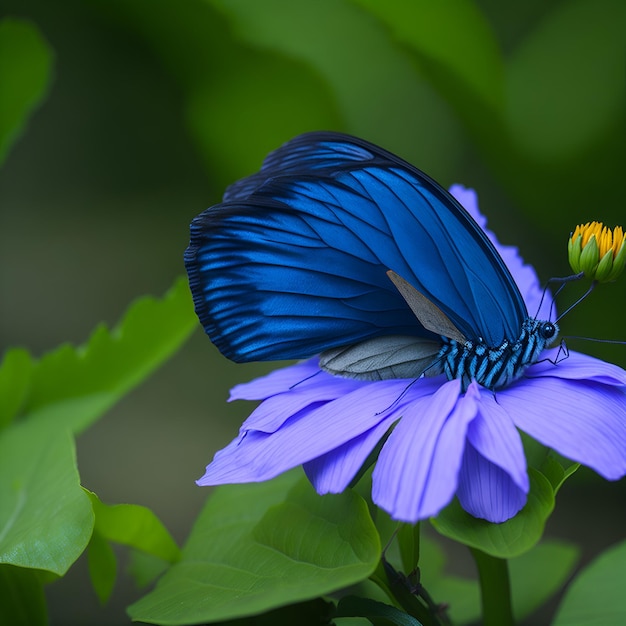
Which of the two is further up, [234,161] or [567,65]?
[234,161]

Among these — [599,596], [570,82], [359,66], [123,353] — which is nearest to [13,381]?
[123,353]

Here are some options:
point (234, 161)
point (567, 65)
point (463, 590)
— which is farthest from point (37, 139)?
point (463, 590)

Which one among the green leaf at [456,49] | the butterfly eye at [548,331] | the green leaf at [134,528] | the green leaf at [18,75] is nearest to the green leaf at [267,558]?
the green leaf at [134,528]

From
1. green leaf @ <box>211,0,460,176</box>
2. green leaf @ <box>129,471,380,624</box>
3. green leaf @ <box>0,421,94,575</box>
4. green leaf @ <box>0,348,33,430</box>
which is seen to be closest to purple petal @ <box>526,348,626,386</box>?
green leaf @ <box>129,471,380,624</box>

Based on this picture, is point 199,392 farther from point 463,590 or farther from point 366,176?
point 366,176

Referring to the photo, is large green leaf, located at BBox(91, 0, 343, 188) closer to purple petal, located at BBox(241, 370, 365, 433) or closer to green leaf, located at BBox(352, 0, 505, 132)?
green leaf, located at BBox(352, 0, 505, 132)

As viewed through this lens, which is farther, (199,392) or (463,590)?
(199,392)

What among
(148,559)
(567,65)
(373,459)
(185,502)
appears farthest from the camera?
(185,502)
